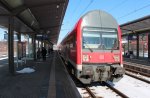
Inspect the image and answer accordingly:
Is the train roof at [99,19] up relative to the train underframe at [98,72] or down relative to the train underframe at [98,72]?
up

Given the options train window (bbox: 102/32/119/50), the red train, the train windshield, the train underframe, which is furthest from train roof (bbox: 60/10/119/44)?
the train underframe

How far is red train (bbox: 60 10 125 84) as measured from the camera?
11.4 metres

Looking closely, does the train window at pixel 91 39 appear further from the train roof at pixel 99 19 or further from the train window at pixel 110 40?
the train roof at pixel 99 19

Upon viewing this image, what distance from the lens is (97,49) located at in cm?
1164

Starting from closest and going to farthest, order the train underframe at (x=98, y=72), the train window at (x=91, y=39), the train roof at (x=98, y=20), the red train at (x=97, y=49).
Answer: the train underframe at (x=98, y=72)
the red train at (x=97, y=49)
the train window at (x=91, y=39)
the train roof at (x=98, y=20)

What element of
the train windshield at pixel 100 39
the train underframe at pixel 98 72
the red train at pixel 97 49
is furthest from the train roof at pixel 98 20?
the train underframe at pixel 98 72

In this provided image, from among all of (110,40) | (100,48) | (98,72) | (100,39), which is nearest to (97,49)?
(100,48)

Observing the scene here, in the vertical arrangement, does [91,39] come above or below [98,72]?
above

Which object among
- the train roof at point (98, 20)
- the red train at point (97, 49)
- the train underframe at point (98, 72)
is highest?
the train roof at point (98, 20)

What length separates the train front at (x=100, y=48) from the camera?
11.4m

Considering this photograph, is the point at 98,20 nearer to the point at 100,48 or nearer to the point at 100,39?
the point at 100,39

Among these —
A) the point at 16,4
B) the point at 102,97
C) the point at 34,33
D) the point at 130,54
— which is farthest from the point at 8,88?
the point at 130,54

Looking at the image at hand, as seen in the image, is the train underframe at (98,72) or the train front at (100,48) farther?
the train front at (100,48)

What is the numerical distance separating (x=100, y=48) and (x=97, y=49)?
0.44 feet
